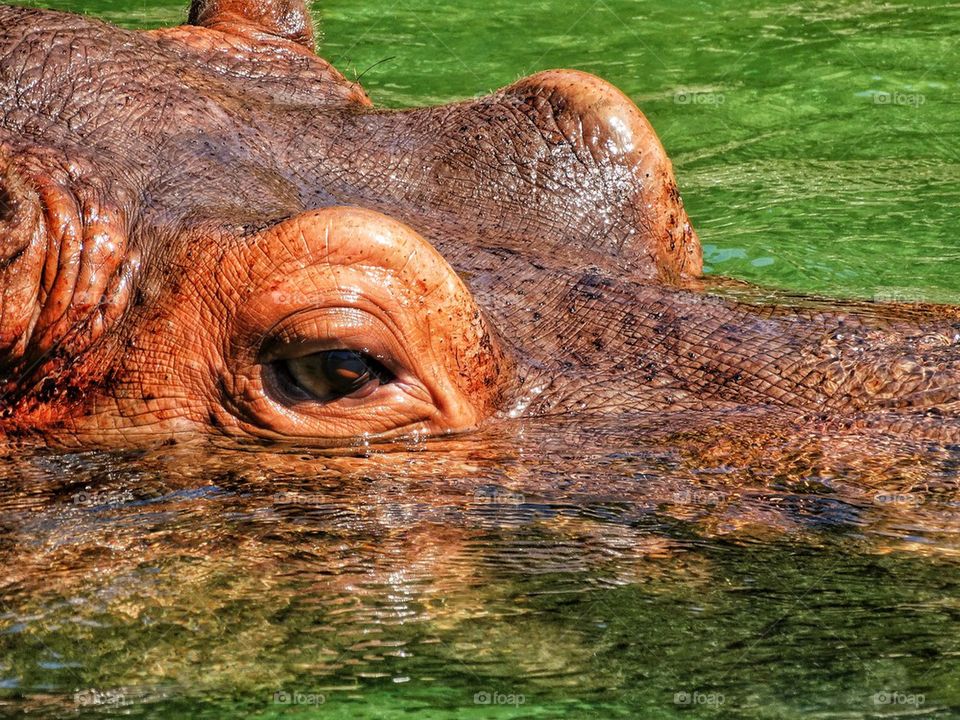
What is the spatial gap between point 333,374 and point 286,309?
0.81 feet

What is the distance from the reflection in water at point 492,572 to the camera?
3.41 m

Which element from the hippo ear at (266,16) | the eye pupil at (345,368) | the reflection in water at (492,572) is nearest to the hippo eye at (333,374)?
the eye pupil at (345,368)

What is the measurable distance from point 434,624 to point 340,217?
3.55ft

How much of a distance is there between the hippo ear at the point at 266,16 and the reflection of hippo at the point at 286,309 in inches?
35.0

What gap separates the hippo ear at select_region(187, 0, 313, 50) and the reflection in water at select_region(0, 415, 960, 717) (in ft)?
7.29

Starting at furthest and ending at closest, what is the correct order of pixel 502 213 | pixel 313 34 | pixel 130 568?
1. pixel 313 34
2. pixel 502 213
3. pixel 130 568

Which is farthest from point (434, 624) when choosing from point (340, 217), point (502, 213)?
point (502, 213)

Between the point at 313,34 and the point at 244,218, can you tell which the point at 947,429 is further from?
the point at 313,34

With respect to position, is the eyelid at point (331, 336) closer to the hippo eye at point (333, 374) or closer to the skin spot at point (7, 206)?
the hippo eye at point (333, 374)

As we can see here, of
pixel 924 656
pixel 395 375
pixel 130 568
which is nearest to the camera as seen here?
pixel 924 656

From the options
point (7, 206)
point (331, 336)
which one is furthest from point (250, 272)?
point (7, 206)

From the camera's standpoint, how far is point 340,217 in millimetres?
3984

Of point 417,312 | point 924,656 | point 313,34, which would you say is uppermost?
point 313,34

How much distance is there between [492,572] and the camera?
371 cm
